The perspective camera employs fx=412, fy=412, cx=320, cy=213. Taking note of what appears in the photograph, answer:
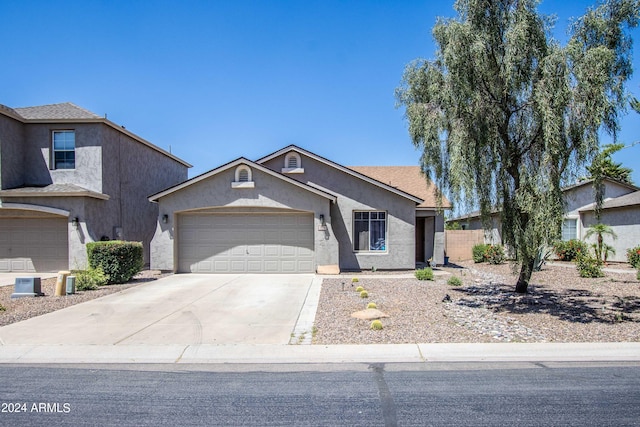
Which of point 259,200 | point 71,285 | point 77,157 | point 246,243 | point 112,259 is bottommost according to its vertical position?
point 71,285

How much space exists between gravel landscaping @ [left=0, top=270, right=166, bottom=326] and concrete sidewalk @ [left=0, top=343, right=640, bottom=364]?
8.68 ft

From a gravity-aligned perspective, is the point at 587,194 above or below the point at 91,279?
above

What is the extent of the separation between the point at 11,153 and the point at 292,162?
36.8 ft

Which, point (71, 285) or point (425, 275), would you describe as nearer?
point (71, 285)

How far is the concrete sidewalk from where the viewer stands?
20.8 feet

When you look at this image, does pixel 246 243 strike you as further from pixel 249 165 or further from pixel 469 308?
pixel 469 308

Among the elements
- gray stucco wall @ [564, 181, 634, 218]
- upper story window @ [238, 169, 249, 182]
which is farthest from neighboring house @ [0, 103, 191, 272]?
gray stucco wall @ [564, 181, 634, 218]

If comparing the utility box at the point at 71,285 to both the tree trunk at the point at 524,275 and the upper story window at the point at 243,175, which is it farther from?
the tree trunk at the point at 524,275

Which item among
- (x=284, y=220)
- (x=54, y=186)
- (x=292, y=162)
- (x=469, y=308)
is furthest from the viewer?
(x=292, y=162)

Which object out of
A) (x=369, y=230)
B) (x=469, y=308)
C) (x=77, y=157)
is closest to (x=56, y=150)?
(x=77, y=157)

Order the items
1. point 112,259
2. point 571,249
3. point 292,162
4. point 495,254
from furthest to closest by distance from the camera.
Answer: point 571,249 → point 495,254 → point 292,162 → point 112,259

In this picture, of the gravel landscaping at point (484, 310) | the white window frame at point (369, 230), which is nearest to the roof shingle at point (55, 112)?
the white window frame at point (369, 230)

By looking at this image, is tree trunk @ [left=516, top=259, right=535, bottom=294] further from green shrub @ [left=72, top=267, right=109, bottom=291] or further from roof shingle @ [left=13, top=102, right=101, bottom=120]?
roof shingle @ [left=13, top=102, right=101, bottom=120]

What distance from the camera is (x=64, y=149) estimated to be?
1720cm
